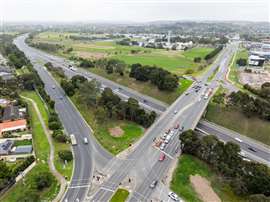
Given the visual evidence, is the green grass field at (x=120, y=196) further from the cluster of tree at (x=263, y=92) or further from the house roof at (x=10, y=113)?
the cluster of tree at (x=263, y=92)

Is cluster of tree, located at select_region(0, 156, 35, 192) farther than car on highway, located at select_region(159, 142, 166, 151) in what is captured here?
No

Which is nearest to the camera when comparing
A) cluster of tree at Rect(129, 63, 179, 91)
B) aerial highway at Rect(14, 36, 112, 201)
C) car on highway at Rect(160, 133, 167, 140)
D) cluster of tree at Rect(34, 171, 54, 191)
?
cluster of tree at Rect(34, 171, 54, 191)

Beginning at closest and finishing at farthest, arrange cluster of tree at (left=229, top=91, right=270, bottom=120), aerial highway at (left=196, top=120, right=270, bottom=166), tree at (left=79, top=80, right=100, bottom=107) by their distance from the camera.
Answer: aerial highway at (left=196, top=120, right=270, bottom=166), cluster of tree at (left=229, top=91, right=270, bottom=120), tree at (left=79, top=80, right=100, bottom=107)

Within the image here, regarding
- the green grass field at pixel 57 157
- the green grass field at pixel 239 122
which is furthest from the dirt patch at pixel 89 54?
the green grass field at pixel 239 122

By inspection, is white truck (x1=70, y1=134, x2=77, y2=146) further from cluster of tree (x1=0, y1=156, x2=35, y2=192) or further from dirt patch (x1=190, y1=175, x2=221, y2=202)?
dirt patch (x1=190, y1=175, x2=221, y2=202)

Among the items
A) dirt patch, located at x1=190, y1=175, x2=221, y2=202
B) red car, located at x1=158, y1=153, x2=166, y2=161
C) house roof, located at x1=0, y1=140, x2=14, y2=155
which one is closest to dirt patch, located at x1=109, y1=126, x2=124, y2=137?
red car, located at x1=158, y1=153, x2=166, y2=161

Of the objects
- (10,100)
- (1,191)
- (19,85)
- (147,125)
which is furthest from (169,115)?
(19,85)

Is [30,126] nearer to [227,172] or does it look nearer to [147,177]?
[147,177]
